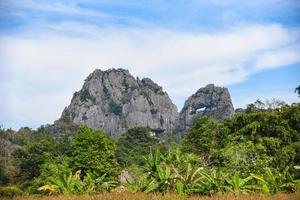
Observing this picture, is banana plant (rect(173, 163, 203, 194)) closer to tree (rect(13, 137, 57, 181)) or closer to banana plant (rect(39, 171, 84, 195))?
banana plant (rect(39, 171, 84, 195))

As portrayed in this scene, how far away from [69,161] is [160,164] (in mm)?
30126

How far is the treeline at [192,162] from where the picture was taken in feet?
45.1

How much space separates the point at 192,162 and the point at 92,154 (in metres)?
19.0

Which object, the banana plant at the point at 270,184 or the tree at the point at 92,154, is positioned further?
the tree at the point at 92,154

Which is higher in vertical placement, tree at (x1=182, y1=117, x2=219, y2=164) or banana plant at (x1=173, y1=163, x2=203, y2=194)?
tree at (x1=182, y1=117, x2=219, y2=164)

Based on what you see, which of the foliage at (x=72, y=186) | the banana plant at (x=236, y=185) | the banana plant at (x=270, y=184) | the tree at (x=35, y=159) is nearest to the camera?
the banana plant at (x=236, y=185)

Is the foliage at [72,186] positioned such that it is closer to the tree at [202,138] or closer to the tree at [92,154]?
the tree at [202,138]

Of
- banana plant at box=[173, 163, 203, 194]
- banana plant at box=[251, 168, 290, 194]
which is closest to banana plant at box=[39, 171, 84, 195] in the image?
banana plant at box=[173, 163, 203, 194]

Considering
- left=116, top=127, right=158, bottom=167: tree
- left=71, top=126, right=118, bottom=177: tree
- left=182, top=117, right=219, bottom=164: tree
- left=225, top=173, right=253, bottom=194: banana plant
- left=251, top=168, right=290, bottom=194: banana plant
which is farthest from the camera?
left=116, top=127, right=158, bottom=167: tree

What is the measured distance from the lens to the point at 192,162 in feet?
93.4

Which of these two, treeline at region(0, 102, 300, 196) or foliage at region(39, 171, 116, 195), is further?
foliage at region(39, 171, 116, 195)

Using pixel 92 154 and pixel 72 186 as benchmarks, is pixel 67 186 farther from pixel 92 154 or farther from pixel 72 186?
pixel 92 154

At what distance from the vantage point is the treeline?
13.7 meters

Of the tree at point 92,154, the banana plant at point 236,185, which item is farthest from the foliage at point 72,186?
the tree at point 92,154
